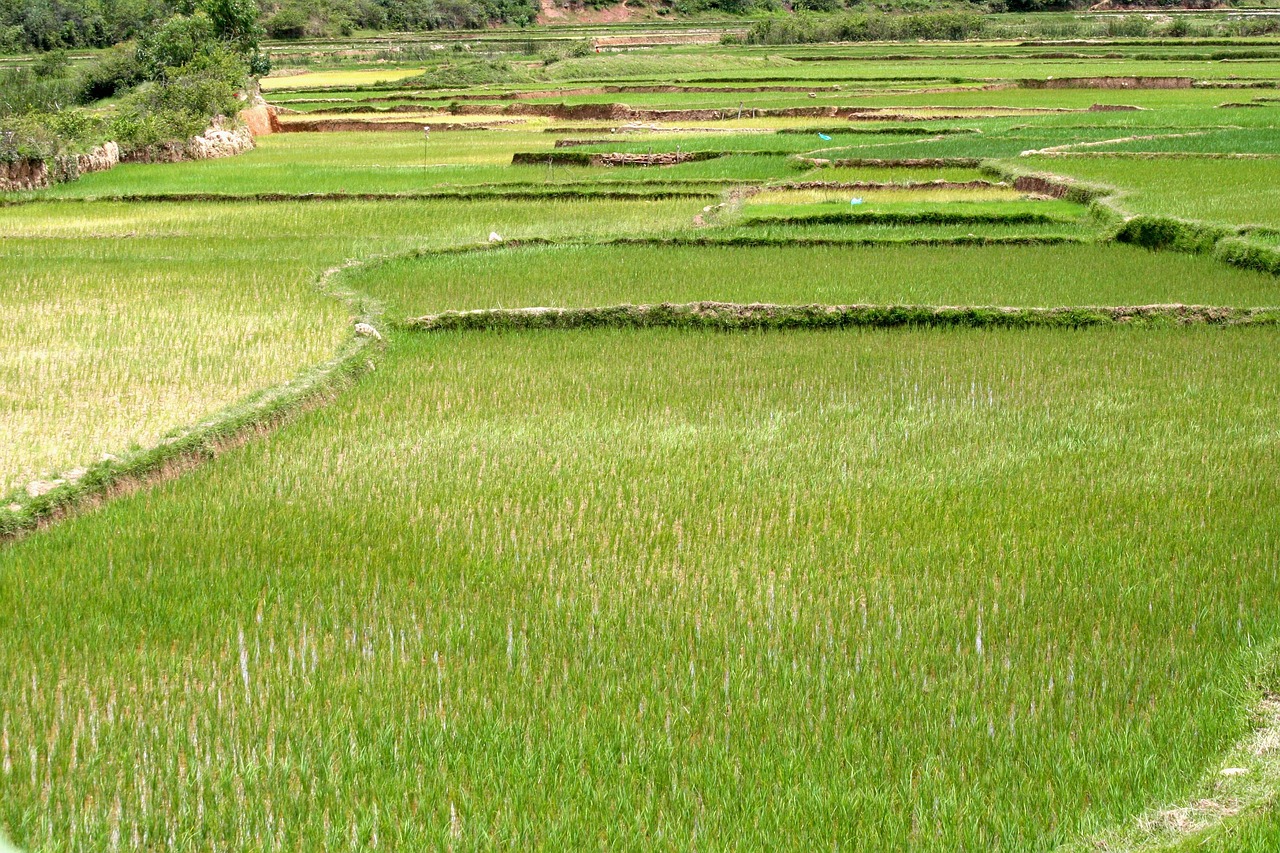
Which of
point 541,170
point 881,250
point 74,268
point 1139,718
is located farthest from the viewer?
point 541,170

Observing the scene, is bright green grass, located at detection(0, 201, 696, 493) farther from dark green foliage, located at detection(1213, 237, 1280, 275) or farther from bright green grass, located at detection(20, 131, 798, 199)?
dark green foliage, located at detection(1213, 237, 1280, 275)

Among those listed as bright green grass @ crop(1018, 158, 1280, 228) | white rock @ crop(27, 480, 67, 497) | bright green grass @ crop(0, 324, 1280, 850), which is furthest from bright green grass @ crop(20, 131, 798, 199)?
white rock @ crop(27, 480, 67, 497)

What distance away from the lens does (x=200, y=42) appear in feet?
91.6

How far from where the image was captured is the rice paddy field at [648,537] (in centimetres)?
298

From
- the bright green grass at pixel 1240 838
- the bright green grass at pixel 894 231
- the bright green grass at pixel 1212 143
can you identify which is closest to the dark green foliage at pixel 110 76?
the bright green grass at pixel 1212 143

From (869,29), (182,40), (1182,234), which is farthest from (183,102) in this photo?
(869,29)

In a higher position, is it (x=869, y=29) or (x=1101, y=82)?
(x=869, y=29)

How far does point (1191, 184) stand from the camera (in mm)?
13414

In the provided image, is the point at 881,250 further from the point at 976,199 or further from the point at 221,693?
the point at 221,693

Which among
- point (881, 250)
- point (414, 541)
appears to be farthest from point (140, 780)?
point (881, 250)

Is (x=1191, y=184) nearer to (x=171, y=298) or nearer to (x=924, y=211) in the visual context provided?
(x=924, y=211)

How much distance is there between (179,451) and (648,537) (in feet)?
7.05

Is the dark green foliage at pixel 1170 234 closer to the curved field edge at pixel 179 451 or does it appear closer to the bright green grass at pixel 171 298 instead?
the bright green grass at pixel 171 298

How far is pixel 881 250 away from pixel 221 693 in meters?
8.36
